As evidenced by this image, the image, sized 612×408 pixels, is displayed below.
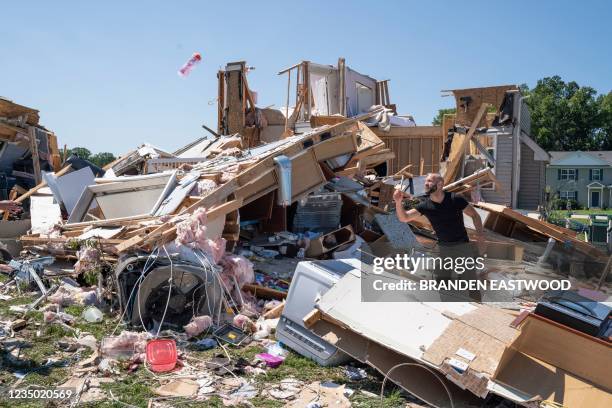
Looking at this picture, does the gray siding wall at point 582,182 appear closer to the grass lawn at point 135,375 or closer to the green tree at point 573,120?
the green tree at point 573,120

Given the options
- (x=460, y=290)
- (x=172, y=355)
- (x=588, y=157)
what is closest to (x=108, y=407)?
(x=172, y=355)

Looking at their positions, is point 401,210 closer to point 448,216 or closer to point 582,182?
point 448,216

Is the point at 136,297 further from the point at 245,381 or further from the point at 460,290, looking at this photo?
the point at 460,290

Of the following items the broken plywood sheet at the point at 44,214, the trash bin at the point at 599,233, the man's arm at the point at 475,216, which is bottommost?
the trash bin at the point at 599,233

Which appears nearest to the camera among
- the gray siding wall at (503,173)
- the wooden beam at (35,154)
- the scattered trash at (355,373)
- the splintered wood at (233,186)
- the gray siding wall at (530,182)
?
the scattered trash at (355,373)

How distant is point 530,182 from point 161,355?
46.8 feet

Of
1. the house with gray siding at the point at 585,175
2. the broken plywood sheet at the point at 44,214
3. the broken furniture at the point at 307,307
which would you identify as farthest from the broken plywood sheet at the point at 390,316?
the house with gray siding at the point at 585,175

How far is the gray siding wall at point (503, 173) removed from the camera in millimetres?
15781

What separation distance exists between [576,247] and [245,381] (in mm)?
6000

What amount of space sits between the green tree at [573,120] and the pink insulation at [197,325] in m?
46.5

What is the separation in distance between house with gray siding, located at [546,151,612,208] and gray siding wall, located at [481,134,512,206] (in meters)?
30.6

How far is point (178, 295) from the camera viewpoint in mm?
5586

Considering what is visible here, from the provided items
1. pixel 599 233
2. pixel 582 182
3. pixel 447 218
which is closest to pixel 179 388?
pixel 447 218

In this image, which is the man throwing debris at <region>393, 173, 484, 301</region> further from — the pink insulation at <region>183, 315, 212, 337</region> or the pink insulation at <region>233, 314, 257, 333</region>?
the pink insulation at <region>183, 315, 212, 337</region>
